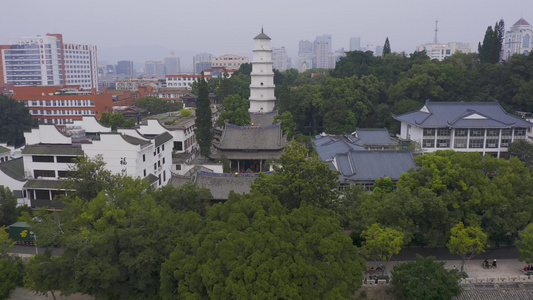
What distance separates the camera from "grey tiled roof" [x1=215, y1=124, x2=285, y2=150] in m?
31.4

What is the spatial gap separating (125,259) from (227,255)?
390cm

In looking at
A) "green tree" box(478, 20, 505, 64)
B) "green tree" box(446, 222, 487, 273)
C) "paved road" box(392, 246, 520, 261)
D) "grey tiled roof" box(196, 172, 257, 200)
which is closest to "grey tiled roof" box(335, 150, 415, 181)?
"paved road" box(392, 246, 520, 261)

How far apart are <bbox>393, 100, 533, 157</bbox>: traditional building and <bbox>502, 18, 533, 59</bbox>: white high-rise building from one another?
7368 cm

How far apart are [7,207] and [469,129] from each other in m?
28.9

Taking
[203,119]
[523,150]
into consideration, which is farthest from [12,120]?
[523,150]

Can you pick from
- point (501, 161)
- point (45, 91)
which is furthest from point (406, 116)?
point (45, 91)

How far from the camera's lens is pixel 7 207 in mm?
20672

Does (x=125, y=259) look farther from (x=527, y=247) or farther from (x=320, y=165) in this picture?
(x=527, y=247)

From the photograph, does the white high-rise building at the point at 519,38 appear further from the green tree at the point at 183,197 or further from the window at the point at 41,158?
the window at the point at 41,158

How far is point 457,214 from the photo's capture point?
1739 centimetres

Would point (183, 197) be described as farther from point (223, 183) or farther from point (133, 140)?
point (133, 140)

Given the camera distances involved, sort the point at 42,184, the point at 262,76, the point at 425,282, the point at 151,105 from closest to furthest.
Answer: the point at 425,282
the point at 42,184
the point at 262,76
the point at 151,105

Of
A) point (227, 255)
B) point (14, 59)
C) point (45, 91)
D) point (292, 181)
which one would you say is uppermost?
point (14, 59)

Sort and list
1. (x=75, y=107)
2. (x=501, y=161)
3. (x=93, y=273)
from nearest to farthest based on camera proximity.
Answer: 1. (x=93, y=273)
2. (x=501, y=161)
3. (x=75, y=107)
